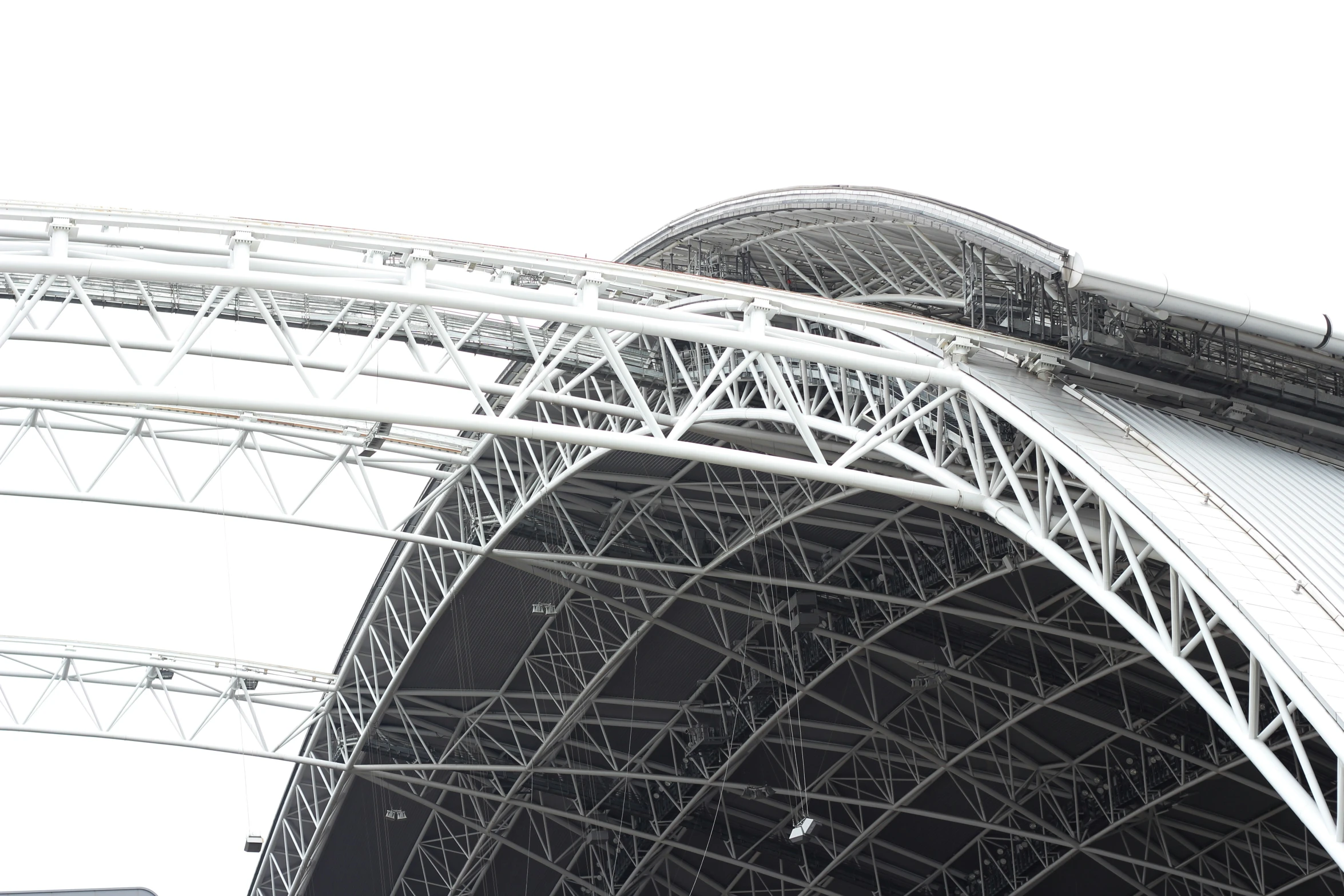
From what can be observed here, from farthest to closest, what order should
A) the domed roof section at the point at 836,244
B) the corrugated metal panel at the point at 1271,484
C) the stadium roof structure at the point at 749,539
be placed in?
1. the domed roof section at the point at 836,244
2. the stadium roof structure at the point at 749,539
3. the corrugated metal panel at the point at 1271,484

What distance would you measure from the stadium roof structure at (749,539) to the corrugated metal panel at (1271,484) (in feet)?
0.34

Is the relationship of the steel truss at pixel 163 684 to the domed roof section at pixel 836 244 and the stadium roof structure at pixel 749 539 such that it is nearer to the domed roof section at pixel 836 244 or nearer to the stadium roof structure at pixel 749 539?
the stadium roof structure at pixel 749 539

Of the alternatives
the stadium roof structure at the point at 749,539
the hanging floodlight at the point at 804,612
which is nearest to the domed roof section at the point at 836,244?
the stadium roof structure at the point at 749,539

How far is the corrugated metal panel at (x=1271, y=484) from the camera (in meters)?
21.7

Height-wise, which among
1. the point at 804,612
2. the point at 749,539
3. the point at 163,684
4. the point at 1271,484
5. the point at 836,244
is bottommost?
the point at 1271,484

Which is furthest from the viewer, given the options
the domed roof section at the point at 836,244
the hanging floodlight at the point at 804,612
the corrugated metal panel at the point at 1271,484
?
the hanging floodlight at the point at 804,612

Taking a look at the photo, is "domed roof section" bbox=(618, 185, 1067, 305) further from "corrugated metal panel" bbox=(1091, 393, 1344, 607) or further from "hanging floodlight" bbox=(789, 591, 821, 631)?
"hanging floodlight" bbox=(789, 591, 821, 631)

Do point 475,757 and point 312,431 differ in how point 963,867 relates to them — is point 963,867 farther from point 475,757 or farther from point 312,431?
point 312,431

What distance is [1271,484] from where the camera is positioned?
2409 centimetres

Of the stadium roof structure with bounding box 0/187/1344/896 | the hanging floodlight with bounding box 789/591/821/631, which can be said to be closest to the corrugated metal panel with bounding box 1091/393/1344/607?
the stadium roof structure with bounding box 0/187/1344/896

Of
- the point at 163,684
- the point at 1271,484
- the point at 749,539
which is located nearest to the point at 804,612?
the point at 749,539

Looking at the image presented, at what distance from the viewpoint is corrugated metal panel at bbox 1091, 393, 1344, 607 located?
21672mm

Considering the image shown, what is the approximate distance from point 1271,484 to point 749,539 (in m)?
13.7

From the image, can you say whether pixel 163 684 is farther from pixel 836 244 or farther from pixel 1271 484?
pixel 1271 484
